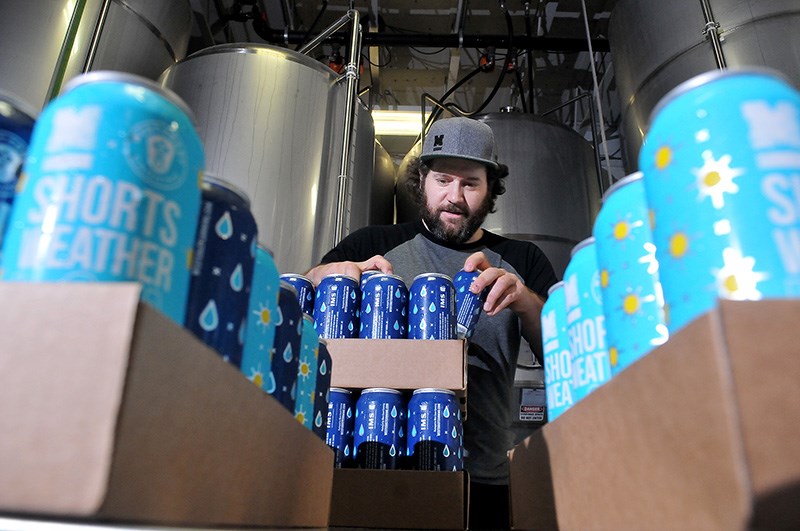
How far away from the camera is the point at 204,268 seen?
0.42 m

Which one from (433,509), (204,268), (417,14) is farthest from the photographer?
(417,14)

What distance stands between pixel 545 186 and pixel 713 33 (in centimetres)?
84

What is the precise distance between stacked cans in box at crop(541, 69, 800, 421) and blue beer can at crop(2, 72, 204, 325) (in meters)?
0.29

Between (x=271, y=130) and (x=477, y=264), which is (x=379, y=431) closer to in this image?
(x=477, y=264)

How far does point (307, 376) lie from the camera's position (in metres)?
0.65

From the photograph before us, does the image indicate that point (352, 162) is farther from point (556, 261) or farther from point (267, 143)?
point (556, 261)

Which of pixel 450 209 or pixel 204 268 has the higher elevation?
pixel 450 209

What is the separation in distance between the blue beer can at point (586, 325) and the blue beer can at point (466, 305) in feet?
1.99

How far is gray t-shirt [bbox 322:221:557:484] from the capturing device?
134 centimetres

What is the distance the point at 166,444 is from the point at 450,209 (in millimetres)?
1396

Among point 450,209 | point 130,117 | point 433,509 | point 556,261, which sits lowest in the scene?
point 433,509

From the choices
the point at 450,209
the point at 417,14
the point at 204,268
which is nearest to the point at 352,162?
the point at 450,209

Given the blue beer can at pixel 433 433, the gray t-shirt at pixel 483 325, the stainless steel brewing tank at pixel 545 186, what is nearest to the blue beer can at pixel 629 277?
the blue beer can at pixel 433 433

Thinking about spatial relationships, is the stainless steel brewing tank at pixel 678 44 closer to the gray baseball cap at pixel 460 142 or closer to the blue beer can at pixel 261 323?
the gray baseball cap at pixel 460 142
